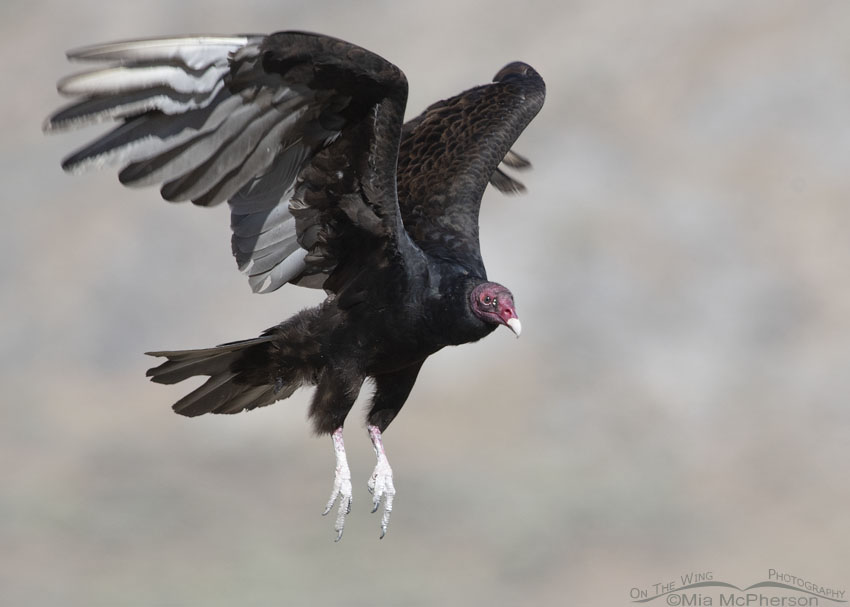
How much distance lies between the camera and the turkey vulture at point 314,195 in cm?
629

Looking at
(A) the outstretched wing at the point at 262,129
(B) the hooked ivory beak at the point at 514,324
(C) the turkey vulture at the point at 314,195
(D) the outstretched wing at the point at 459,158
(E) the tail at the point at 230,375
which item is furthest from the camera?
(D) the outstretched wing at the point at 459,158

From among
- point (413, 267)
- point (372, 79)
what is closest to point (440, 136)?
point (413, 267)

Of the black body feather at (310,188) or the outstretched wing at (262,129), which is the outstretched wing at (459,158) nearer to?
the black body feather at (310,188)

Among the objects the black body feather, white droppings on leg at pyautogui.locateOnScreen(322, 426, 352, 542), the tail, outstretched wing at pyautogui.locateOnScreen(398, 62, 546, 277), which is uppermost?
outstretched wing at pyautogui.locateOnScreen(398, 62, 546, 277)

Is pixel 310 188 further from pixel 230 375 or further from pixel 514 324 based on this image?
pixel 230 375

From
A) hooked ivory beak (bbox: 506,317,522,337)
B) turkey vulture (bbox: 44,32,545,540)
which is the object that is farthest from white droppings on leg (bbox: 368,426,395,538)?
hooked ivory beak (bbox: 506,317,522,337)

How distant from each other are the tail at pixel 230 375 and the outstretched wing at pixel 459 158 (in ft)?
3.56

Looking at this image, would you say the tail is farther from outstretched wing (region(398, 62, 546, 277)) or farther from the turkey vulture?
outstretched wing (region(398, 62, 546, 277))

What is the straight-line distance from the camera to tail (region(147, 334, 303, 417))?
7598 millimetres

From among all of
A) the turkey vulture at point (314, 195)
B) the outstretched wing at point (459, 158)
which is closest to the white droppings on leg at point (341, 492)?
the turkey vulture at point (314, 195)

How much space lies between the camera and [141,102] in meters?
6.26

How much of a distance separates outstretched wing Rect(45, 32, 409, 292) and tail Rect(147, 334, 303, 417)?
67cm

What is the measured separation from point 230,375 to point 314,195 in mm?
1454

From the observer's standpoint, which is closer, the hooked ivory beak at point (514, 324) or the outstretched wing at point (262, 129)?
the outstretched wing at point (262, 129)
